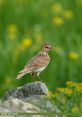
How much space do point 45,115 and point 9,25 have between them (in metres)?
9.21

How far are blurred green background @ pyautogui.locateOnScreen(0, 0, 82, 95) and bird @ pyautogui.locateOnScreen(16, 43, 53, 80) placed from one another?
3.45 meters

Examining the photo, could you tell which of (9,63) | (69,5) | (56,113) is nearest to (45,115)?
(56,113)

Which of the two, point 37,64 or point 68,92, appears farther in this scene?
point 37,64

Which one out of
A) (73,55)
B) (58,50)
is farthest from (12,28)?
(73,55)

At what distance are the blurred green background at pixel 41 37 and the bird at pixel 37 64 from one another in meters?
3.45

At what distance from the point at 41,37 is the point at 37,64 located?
17.1 ft

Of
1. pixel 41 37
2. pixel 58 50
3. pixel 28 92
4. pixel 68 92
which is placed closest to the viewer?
pixel 68 92

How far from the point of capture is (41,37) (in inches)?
722

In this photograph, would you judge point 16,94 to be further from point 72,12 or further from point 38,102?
point 72,12

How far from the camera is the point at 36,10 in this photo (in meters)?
19.5

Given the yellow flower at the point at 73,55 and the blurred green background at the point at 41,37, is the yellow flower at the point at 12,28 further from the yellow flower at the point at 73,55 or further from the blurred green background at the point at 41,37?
the yellow flower at the point at 73,55

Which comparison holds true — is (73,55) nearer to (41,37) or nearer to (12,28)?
(41,37)

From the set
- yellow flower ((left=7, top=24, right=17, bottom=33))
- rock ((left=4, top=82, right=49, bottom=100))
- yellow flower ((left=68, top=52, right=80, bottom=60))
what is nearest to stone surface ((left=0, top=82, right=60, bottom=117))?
rock ((left=4, top=82, right=49, bottom=100))

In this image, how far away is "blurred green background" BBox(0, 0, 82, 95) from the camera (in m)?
17.7
